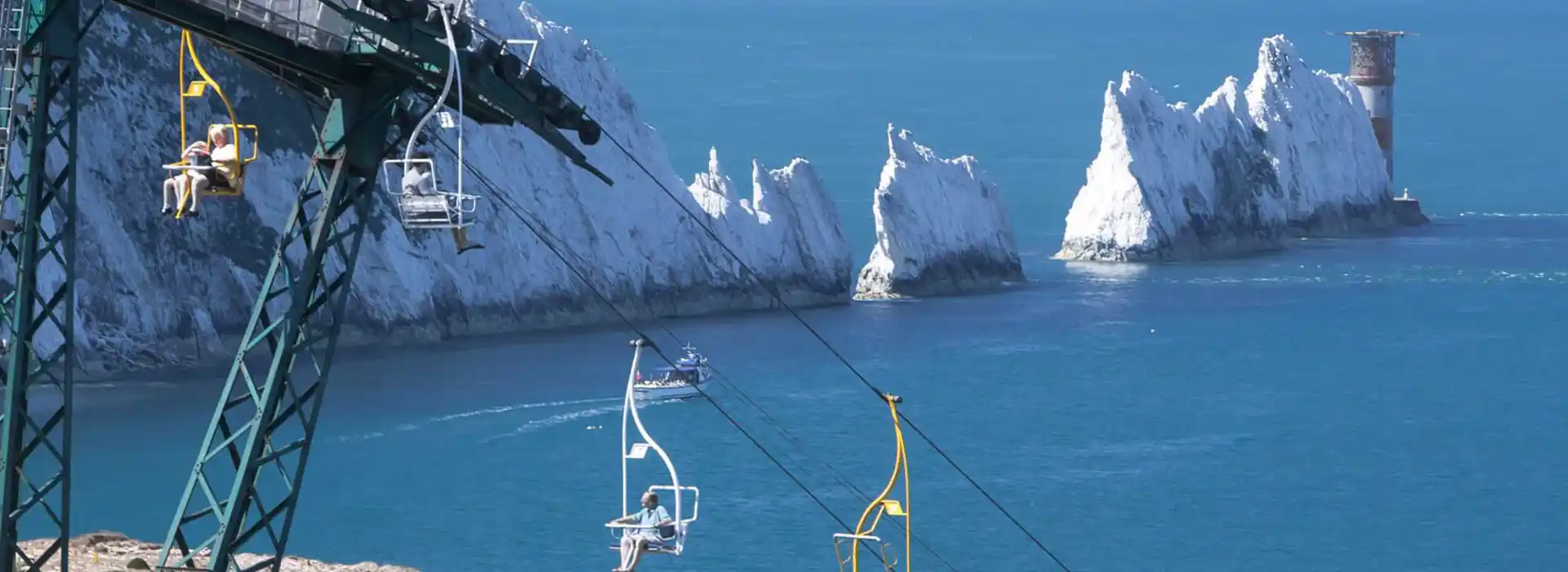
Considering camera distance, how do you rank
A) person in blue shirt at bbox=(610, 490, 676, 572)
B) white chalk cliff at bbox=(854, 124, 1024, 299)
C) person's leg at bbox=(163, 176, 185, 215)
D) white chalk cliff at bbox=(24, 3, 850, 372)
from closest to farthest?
1. person's leg at bbox=(163, 176, 185, 215)
2. person in blue shirt at bbox=(610, 490, 676, 572)
3. white chalk cliff at bbox=(24, 3, 850, 372)
4. white chalk cliff at bbox=(854, 124, 1024, 299)

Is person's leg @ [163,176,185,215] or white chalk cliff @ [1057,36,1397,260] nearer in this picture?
person's leg @ [163,176,185,215]

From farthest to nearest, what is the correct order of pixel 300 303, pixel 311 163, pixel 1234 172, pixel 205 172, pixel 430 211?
pixel 1234 172 < pixel 311 163 < pixel 300 303 < pixel 205 172 < pixel 430 211

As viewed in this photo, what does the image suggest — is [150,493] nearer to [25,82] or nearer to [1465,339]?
[25,82]

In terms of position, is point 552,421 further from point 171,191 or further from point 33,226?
point 33,226

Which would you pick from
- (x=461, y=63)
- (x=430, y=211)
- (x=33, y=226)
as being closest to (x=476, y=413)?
(x=461, y=63)

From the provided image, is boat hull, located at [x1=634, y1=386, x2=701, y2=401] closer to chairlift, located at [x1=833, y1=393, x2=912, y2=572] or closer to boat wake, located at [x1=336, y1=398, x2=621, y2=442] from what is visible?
boat wake, located at [x1=336, y1=398, x2=621, y2=442]

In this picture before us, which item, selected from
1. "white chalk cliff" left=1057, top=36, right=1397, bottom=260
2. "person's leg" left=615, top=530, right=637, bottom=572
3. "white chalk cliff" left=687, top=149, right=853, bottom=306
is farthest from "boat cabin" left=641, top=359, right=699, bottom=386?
"person's leg" left=615, top=530, right=637, bottom=572
